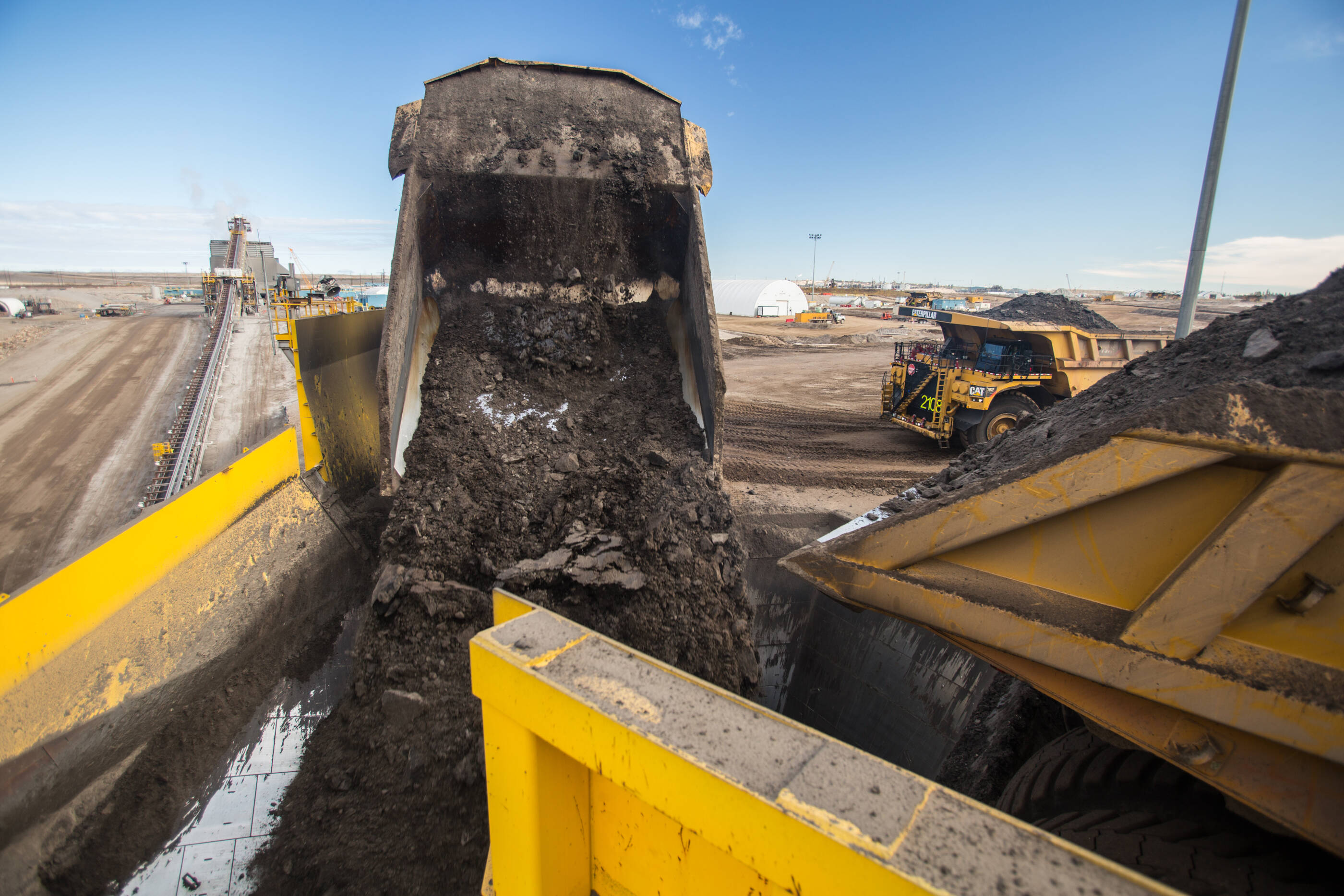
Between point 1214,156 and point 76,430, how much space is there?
1609 centimetres

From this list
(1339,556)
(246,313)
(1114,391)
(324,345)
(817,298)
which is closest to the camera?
(1339,556)

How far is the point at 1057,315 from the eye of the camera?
8703mm

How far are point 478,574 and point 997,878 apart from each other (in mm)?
2336

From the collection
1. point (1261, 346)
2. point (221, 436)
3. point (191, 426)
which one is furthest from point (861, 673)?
point (191, 426)

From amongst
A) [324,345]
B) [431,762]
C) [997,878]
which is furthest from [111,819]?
[997,878]

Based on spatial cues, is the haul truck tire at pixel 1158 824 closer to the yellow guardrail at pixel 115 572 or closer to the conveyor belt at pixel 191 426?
the yellow guardrail at pixel 115 572

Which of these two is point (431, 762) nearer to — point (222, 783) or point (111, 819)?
point (222, 783)

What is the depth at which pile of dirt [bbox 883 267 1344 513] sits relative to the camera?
1.04m

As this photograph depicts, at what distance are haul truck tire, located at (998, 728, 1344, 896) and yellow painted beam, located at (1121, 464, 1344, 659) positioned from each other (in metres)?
0.46

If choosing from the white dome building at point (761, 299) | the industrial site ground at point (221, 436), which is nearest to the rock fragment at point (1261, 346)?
the industrial site ground at point (221, 436)

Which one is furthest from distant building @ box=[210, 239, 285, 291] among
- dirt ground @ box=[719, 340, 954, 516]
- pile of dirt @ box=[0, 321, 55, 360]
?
dirt ground @ box=[719, 340, 954, 516]

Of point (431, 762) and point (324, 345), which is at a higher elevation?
point (324, 345)

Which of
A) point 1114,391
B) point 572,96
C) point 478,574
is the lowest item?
point 478,574

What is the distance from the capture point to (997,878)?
2.47 feet
